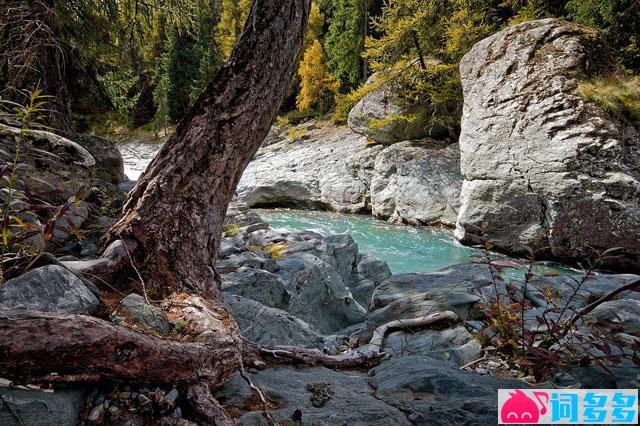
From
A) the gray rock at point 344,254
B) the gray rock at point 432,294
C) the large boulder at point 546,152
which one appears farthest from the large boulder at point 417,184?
the gray rock at point 432,294

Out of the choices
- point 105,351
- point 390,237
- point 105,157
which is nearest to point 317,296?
point 105,351

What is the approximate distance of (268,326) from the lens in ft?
10.6

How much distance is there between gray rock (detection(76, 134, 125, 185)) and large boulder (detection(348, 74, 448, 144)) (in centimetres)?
1225

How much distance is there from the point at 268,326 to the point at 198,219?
1.22 m

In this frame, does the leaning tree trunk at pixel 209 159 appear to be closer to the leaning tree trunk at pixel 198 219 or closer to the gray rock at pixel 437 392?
the leaning tree trunk at pixel 198 219

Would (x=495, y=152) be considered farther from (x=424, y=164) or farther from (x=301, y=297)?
(x=301, y=297)

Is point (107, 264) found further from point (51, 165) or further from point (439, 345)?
point (439, 345)

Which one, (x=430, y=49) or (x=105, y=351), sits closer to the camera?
(x=105, y=351)

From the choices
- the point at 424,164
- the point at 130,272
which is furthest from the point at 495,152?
the point at 130,272

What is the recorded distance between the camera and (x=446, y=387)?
208 cm

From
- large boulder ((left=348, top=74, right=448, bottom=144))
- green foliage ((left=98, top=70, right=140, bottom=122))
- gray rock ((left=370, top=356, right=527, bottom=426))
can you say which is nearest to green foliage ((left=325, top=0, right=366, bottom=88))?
large boulder ((left=348, top=74, right=448, bottom=144))

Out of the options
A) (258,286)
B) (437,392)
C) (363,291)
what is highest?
(437,392)

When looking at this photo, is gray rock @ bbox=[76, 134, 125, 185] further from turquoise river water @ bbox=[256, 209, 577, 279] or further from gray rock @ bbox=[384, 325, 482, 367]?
gray rock @ bbox=[384, 325, 482, 367]

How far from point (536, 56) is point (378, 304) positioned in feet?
32.3
